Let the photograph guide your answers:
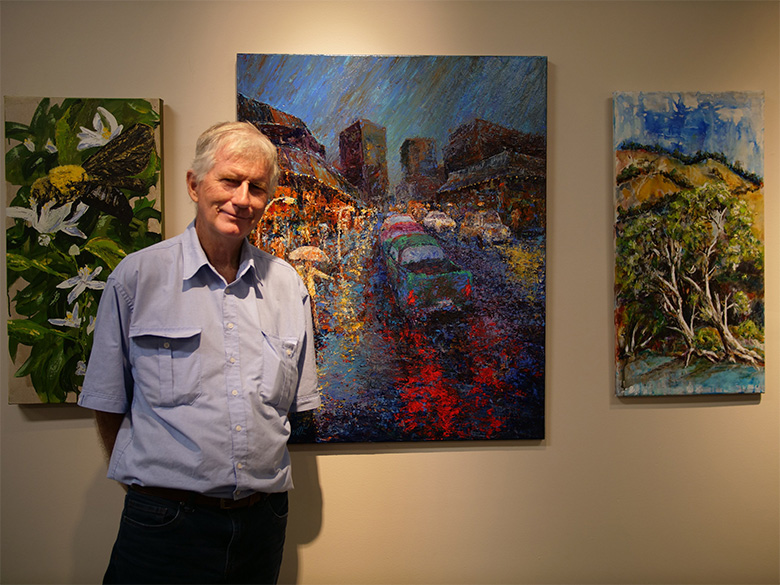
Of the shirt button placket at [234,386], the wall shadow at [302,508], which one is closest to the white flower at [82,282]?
the shirt button placket at [234,386]

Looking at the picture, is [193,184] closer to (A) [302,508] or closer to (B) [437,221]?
(B) [437,221]

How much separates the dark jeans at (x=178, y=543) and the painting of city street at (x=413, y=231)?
0.47 metres

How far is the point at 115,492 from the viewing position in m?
1.78

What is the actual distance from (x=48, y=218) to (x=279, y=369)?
1.01 m

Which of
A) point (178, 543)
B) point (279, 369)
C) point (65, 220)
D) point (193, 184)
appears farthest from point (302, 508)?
point (65, 220)

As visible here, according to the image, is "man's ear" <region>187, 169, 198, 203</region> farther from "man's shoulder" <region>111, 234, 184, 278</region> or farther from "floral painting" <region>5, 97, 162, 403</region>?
"floral painting" <region>5, 97, 162, 403</region>

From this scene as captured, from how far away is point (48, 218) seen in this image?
1716mm

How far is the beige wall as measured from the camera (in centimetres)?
177

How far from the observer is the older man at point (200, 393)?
1328 millimetres

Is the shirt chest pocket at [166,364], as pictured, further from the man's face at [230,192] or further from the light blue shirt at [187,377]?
the man's face at [230,192]

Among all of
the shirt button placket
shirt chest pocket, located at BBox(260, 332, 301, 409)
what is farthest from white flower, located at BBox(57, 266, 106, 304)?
shirt chest pocket, located at BBox(260, 332, 301, 409)

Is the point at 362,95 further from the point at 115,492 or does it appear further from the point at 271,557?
the point at 115,492

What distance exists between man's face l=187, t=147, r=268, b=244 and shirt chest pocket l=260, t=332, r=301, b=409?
1.08 ft

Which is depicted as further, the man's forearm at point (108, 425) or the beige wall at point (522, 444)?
the beige wall at point (522, 444)
